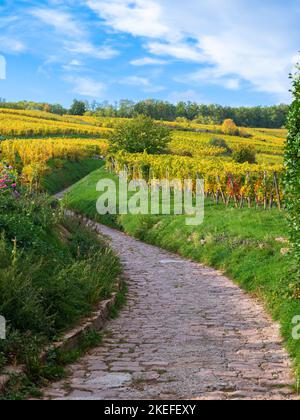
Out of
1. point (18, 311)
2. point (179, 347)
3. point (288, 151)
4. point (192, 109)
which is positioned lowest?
point (179, 347)

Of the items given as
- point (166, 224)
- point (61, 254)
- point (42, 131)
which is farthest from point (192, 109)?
point (61, 254)

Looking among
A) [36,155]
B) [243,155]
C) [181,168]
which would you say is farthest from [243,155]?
[181,168]

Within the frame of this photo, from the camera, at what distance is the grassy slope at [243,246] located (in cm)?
963

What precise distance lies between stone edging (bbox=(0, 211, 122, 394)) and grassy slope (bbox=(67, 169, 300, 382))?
2992mm

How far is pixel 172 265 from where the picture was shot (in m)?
15.3

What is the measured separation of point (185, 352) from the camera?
24.8 feet

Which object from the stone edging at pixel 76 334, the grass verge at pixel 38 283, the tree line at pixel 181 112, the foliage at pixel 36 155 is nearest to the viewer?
the stone edging at pixel 76 334

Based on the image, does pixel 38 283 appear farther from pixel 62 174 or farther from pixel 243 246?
pixel 62 174

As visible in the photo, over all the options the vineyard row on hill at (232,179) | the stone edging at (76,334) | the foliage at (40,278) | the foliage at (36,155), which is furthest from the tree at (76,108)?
the stone edging at (76,334)

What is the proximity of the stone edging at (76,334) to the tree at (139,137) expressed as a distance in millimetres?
40457

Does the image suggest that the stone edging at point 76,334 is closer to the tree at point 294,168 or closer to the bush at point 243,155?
the tree at point 294,168

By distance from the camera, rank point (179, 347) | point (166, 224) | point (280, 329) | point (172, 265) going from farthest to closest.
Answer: point (166, 224) → point (172, 265) → point (280, 329) → point (179, 347)
